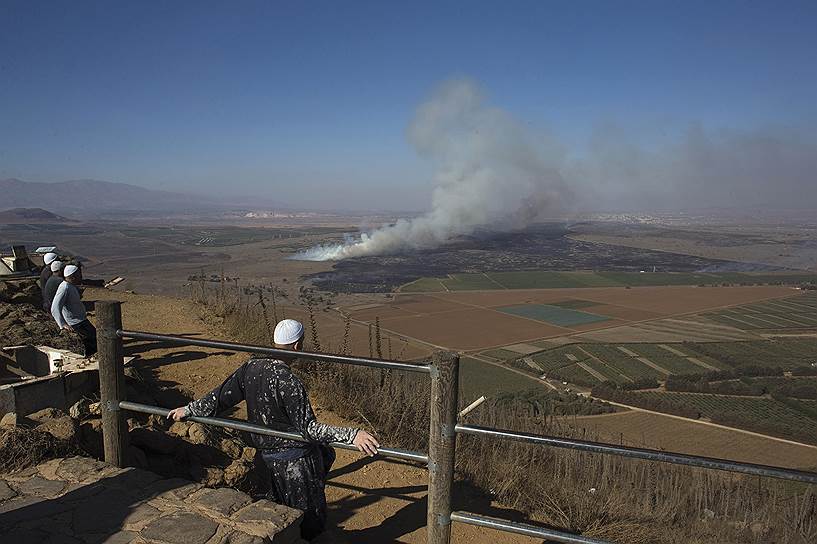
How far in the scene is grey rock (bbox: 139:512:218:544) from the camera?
2.54m

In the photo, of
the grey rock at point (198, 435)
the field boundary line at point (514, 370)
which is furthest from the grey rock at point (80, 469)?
the field boundary line at point (514, 370)

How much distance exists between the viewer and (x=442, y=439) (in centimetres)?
240

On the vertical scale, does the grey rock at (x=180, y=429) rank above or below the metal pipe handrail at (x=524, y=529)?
below

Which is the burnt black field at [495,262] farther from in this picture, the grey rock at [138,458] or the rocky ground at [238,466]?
the grey rock at [138,458]

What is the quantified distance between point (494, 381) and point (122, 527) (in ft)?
66.7

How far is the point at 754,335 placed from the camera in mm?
32250

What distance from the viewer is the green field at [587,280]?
174 ft

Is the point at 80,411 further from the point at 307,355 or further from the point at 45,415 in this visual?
the point at 307,355

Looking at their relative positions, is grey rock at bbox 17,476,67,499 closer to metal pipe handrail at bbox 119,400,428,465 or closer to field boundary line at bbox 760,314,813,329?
metal pipe handrail at bbox 119,400,428,465

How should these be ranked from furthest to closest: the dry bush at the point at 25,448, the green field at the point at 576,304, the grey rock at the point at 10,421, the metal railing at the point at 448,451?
1. the green field at the point at 576,304
2. the grey rock at the point at 10,421
3. the dry bush at the point at 25,448
4. the metal railing at the point at 448,451

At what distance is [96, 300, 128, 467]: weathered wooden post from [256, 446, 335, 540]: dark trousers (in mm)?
1053

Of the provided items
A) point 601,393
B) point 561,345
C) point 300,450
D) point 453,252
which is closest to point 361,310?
point 561,345

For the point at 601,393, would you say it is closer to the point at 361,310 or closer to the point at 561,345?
the point at 561,345

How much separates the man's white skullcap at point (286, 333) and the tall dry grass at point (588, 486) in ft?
10.7
